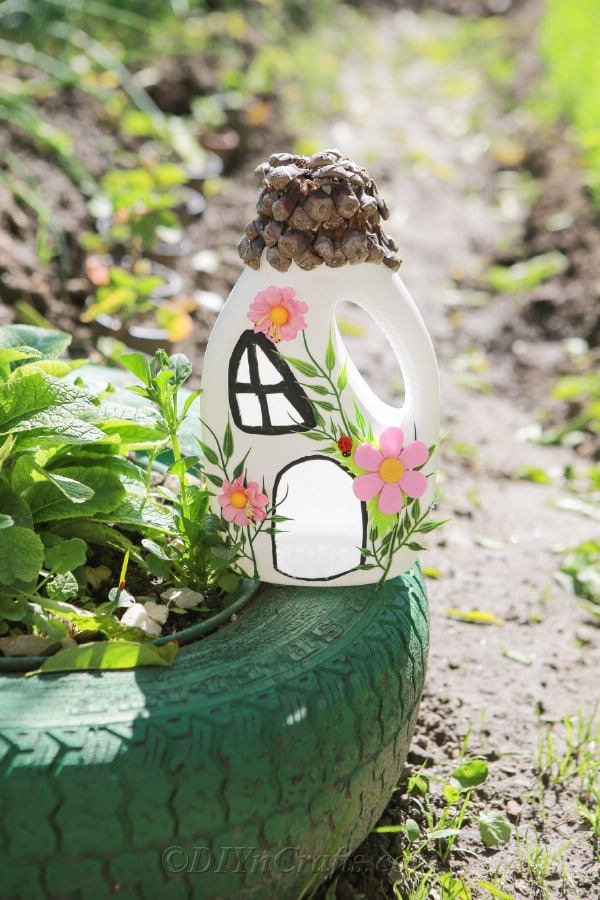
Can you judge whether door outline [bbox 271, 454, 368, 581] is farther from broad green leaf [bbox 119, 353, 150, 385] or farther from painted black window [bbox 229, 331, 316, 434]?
broad green leaf [bbox 119, 353, 150, 385]

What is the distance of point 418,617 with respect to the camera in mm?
1656

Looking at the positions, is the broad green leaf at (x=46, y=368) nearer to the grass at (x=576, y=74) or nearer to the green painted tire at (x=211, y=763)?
the green painted tire at (x=211, y=763)

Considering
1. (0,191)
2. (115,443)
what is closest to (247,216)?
(0,191)

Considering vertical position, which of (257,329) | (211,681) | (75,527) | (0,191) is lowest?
(211,681)

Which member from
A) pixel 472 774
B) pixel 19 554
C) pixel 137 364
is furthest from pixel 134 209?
pixel 472 774

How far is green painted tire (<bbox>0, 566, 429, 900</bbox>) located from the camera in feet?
4.06

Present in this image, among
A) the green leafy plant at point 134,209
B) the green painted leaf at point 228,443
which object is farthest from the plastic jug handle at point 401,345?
the green leafy plant at point 134,209

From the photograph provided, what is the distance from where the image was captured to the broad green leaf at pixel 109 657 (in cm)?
139

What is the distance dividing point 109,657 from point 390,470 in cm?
51

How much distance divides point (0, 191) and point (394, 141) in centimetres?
308

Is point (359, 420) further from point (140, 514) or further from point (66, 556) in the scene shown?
point (66, 556)

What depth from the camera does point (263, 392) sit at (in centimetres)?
158

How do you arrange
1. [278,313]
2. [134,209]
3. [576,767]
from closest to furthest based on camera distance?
[278,313], [576,767], [134,209]

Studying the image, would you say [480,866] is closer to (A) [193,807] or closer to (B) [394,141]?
(A) [193,807]
